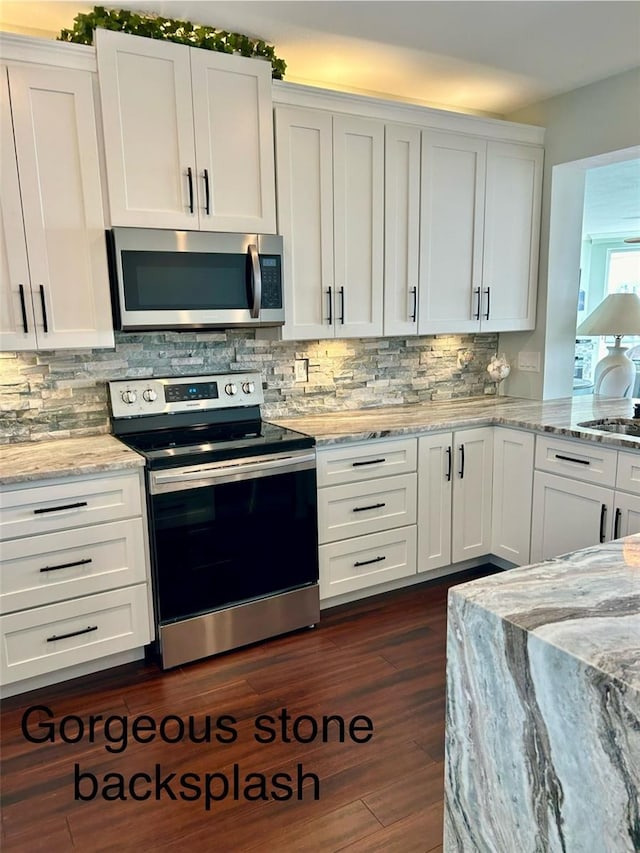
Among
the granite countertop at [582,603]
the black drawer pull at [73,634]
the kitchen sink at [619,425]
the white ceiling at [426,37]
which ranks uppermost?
the white ceiling at [426,37]

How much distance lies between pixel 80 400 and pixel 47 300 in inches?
20.1

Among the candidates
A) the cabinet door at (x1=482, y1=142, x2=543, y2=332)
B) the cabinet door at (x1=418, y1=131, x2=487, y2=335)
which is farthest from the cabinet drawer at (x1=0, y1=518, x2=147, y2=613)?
the cabinet door at (x1=482, y1=142, x2=543, y2=332)

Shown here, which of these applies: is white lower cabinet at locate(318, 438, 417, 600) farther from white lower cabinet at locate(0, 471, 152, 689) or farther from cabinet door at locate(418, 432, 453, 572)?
white lower cabinet at locate(0, 471, 152, 689)

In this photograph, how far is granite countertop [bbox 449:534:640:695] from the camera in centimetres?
96

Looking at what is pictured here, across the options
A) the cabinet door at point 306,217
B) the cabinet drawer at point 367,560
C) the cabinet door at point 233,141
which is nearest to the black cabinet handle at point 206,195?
the cabinet door at point 233,141

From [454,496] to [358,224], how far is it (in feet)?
4.86

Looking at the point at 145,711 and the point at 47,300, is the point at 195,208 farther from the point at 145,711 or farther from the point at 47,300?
the point at 145,711

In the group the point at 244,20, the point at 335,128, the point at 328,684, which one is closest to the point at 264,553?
the point at 328,684

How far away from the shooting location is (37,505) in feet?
7.22

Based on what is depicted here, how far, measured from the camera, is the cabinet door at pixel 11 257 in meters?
2.22

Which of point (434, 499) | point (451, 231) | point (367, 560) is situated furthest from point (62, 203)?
point (434, 499)

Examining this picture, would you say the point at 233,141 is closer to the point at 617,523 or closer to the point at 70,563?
the point at 70,563

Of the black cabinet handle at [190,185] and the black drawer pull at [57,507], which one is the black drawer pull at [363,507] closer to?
the black drawer pull at [57,507]

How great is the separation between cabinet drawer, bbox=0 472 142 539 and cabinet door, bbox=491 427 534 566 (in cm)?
189
